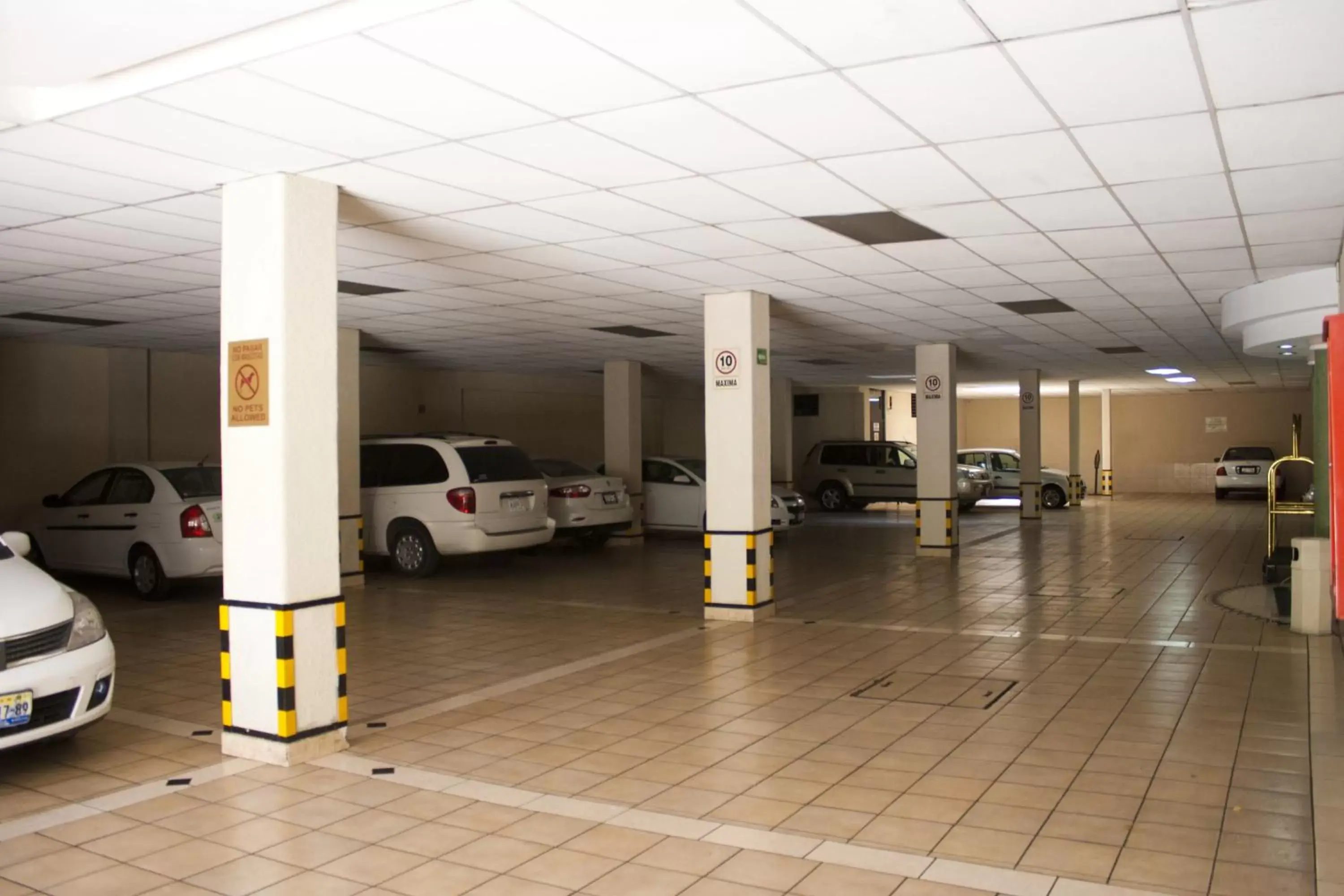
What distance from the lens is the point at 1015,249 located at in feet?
25.5

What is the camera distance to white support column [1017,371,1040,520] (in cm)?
2095

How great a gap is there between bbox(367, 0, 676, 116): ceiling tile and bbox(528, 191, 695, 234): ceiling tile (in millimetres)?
1561

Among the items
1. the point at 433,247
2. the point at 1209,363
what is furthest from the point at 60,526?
the point at 1209,363

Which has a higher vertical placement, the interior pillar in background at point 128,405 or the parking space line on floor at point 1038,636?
the interior pillar in background at point 128,405

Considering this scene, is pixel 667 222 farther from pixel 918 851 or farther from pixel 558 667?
pixel 918 851

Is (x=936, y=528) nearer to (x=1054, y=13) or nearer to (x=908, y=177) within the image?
(x=908, y=177)

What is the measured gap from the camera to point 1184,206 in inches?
254

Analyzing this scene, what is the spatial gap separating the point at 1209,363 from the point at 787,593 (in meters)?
10.8

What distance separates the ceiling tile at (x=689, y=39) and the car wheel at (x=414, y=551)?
8.94 metres

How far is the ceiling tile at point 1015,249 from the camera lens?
7.41 meters

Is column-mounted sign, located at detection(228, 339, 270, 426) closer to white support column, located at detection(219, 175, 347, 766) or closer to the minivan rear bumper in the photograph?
white support column, located at detection(219, 175, 347, 766)

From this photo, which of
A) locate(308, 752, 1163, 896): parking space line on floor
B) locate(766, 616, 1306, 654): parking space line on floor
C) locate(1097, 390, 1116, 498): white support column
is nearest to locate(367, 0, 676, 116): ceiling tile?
locate(308, 752, 1163, 896): parking space line on floor

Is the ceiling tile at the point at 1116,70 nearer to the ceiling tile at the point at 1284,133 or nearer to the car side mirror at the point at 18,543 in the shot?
the ceiling tile at the point at 1284,133

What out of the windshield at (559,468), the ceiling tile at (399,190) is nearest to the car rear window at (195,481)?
the windshield at (559,468)
